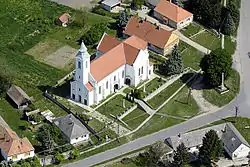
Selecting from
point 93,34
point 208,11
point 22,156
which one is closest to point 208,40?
point 208,11

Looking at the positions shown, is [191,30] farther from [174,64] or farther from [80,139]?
[80,139]

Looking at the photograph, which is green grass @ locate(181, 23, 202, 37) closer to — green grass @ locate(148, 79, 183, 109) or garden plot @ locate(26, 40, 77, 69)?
green grass @ locate(148, 79, 183, 109)

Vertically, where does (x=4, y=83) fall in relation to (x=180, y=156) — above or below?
above

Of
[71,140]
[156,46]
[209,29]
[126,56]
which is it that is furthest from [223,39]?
[71,140]

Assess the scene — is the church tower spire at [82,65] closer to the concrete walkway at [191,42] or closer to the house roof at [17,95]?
the house roof at [17,95]

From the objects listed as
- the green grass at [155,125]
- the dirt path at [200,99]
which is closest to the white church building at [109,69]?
the dirt path at [200,99]

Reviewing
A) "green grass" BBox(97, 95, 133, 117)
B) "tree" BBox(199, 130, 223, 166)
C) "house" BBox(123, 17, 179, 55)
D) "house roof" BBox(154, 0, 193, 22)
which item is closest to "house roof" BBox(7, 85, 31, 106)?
"green grass" BBox(97, 95, 133, 117)

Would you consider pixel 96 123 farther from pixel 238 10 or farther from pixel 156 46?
pixel 238 10
